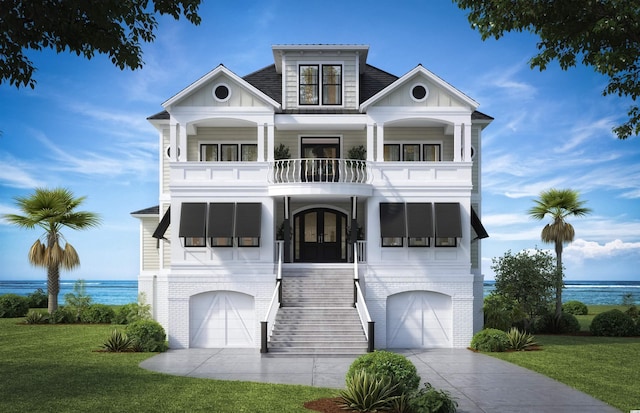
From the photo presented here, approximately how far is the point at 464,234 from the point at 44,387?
55.2 ft

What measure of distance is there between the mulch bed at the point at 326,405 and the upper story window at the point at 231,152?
1651cm

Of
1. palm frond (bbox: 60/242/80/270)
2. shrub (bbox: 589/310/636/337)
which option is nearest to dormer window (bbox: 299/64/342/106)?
palm frond (bbox: 60/242/80/270)

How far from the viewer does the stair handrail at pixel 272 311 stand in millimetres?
22562

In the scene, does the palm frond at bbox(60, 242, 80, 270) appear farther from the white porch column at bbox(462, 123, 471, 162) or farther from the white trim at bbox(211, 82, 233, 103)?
the white porch column at bbox(462, 123, 471, 162)

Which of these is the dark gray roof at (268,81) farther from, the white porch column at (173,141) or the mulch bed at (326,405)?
the mulch bed at (326,405)

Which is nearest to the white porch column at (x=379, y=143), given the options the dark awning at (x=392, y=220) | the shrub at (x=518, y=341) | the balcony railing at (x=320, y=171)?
the balcony railing at (x=320, y=171)

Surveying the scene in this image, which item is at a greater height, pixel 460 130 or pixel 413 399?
pixel 460 130

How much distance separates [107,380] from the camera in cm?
1716

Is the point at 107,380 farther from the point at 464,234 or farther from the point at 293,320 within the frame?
the point at 464,234

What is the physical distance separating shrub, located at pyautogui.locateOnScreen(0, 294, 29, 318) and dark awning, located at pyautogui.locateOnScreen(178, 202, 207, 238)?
18266mm

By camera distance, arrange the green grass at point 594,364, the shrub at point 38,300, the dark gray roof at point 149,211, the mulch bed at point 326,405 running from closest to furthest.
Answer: the mulch bed at point 326,405 < the green grass at point 594,364 < the dark gray roof at point 149,211 < the shrub at point 38,300

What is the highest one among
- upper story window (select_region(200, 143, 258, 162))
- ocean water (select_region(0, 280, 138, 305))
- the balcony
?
upper story window (select_region(200, 143, 258, 162))

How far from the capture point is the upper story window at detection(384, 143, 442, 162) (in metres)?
29.4

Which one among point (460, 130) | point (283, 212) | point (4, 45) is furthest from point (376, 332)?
point (4, 45)
